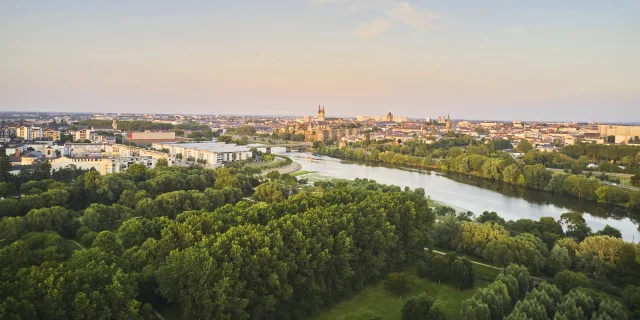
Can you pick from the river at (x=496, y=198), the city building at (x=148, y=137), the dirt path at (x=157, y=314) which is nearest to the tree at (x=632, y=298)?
the river at (x=496, y=198)

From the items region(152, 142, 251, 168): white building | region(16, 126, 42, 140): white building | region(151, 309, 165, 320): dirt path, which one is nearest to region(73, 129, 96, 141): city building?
region(16, 126, 42, 140): white building

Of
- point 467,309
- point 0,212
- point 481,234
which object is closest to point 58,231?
point 0,212

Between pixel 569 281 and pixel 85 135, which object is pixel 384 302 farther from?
pixel 85 135

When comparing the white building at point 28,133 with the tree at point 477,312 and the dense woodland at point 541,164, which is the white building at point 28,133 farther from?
the tree at point 477,312

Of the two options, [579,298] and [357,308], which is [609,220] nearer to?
[579,298]

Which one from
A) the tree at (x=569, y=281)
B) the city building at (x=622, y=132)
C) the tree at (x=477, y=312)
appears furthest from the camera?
the city building at (x=622, y=132)
